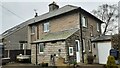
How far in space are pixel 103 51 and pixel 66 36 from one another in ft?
17.0

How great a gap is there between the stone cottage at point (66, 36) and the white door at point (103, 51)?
133 cm

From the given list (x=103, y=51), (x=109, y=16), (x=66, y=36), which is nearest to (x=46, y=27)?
(x=66, y=36)

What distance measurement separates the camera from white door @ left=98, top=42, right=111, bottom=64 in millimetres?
20739

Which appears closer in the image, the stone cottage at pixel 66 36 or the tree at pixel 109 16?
the stone cottage at pixel 66 36

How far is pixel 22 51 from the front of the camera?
2873 cm

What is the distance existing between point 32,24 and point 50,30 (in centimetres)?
494

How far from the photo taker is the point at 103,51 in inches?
845

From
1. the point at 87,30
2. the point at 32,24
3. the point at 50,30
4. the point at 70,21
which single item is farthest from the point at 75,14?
the point at 32,24

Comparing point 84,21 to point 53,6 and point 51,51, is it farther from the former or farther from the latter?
point 53,6

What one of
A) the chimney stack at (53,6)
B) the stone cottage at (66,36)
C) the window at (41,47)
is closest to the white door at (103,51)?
the stone cottage at (66,36)

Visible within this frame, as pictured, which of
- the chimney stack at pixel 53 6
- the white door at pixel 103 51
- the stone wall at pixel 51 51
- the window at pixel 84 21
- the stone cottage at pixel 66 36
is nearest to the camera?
the stone wall at pixel 51 51

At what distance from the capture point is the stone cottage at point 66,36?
62.3 ft

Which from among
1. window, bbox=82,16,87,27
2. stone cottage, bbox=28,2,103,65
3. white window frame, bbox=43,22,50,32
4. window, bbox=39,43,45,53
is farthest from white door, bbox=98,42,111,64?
white window frame, bbox=43,22,50,32

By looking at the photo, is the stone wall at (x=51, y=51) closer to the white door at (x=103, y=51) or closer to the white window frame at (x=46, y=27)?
the white window frame at (x=46, y=27)
